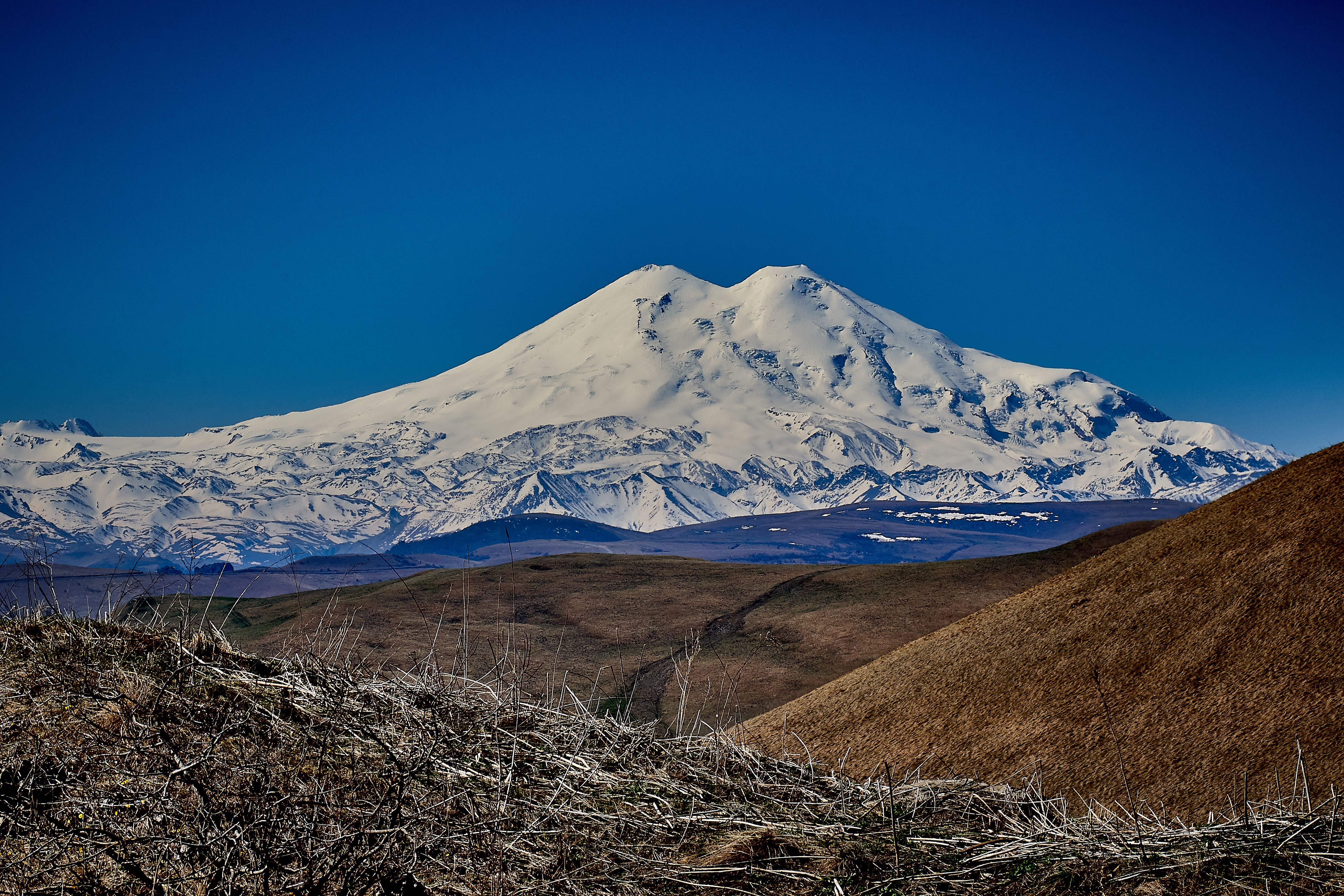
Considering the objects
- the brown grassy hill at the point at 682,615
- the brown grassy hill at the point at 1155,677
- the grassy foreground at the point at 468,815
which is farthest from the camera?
the brown grassy hill at the point at 682,615

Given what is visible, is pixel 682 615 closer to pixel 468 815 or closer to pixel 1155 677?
pixel 1155 677

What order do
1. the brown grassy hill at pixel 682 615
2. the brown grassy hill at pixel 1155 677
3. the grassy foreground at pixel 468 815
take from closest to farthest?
the grassy foreground at pixel 468 815 → the brown grassy hill at pixel 1155 677 → the brown grassy hill at pixel 682 615

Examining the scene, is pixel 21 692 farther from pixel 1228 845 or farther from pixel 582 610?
pixel 582 610

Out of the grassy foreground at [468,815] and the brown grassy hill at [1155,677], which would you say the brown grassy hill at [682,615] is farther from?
the grassy foreground at [468,815]

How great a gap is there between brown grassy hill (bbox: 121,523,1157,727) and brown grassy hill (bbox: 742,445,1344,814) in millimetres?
6113

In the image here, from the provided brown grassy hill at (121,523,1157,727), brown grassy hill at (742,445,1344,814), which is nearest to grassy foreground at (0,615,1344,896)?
brown grassy hill at (742,445,1344,814)

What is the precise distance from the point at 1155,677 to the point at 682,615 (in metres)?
20.0

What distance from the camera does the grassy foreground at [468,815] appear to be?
8.95 ft

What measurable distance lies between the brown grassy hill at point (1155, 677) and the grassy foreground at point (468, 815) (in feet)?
2.32

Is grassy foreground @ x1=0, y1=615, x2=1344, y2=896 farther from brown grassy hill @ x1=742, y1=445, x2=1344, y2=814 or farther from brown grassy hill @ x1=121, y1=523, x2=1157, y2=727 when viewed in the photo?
brown grassy hill @ x1=121, y1=523, x2=1157, y2=727

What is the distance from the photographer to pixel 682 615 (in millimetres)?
25188

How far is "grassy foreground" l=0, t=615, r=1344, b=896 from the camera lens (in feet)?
8.95

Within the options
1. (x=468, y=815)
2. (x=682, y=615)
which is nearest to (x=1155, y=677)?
(x=468, y=815)

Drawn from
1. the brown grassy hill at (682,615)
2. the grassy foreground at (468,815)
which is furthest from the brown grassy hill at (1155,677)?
the brown grassy hill at (682,615)
